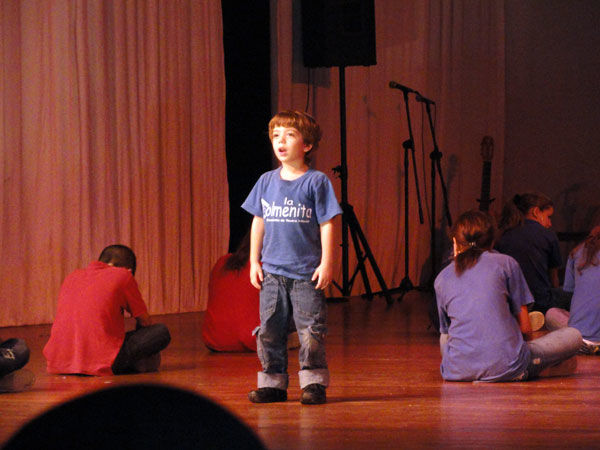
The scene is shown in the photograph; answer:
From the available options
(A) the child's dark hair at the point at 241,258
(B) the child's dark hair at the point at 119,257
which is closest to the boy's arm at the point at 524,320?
(A) the child's dark hair at the point at 241,258

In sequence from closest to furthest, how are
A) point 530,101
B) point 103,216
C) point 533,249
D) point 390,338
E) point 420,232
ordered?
point 390,338 → point 533,249 → point 103,216 → point 420,232 → point 530,101

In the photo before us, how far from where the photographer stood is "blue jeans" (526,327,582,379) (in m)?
3.19

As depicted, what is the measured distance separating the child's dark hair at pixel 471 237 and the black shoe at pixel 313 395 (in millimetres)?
821

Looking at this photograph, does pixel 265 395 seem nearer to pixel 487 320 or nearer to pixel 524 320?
pixel 487 320

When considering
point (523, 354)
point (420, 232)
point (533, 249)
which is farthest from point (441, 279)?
point (420, 232)

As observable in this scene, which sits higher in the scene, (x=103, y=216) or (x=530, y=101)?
(x=530, y=101)

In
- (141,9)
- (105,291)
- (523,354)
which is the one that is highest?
(141,9)

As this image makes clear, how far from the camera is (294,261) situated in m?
2.75

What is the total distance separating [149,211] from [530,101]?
4.71 metres

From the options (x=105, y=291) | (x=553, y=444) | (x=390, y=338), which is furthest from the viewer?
(x=390, y=338)

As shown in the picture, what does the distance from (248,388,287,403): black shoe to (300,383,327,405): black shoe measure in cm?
10

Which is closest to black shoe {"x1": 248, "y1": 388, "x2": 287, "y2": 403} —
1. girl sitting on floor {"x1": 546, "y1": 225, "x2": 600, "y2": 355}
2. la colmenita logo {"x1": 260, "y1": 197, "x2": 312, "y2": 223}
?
la colmenita logo {"x1": 260, "y1": 197, "x2": 312, "y2": 223}

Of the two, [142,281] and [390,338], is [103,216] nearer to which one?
[142,281]

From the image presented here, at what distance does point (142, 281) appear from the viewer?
18.6 ft
